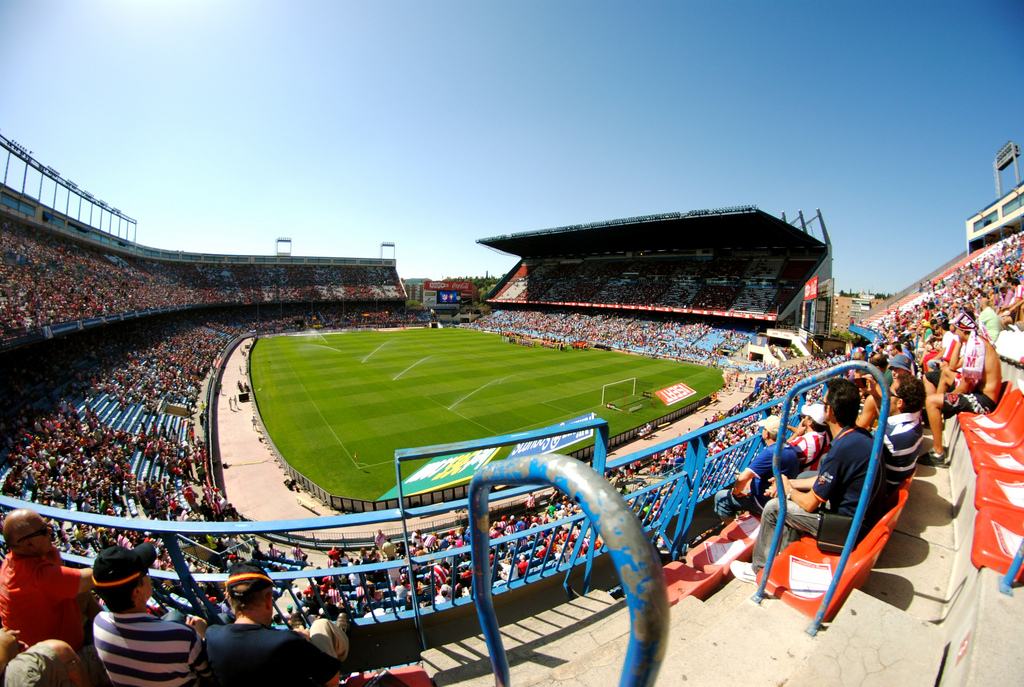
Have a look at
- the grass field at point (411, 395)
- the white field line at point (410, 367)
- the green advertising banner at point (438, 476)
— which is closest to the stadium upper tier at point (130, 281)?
the grass field at point (411, 395)

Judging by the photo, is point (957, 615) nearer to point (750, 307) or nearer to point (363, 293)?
point (750, 307)

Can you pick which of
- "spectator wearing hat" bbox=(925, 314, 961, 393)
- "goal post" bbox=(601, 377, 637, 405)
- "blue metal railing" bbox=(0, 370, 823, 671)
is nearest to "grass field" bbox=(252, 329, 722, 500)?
"goal post" bbox=(601, 377, 637, 405)

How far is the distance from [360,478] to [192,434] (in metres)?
8.98

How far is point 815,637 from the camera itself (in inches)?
93.1

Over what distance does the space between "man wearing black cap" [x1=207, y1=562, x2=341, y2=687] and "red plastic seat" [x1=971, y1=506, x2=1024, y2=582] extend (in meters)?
3.51

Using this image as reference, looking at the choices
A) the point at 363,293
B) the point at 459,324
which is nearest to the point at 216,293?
the point at 363,293

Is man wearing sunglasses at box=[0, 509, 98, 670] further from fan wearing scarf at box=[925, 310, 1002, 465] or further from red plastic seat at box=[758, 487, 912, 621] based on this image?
fan wearing scarf at box=[925, 310, 1002, 465]

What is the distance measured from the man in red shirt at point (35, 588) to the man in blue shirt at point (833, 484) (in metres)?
4.42

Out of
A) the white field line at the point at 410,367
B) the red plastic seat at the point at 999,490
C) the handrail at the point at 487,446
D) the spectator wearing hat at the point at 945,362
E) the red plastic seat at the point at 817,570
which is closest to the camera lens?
the handrail at the point at 487,446

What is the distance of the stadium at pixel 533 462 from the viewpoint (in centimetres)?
223

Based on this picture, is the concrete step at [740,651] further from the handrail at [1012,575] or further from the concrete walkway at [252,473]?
the concrete walkway at [252,473]

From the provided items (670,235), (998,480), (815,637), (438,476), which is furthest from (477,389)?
(670,235)

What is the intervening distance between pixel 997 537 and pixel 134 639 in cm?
476

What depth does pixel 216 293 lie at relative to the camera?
193 feet
